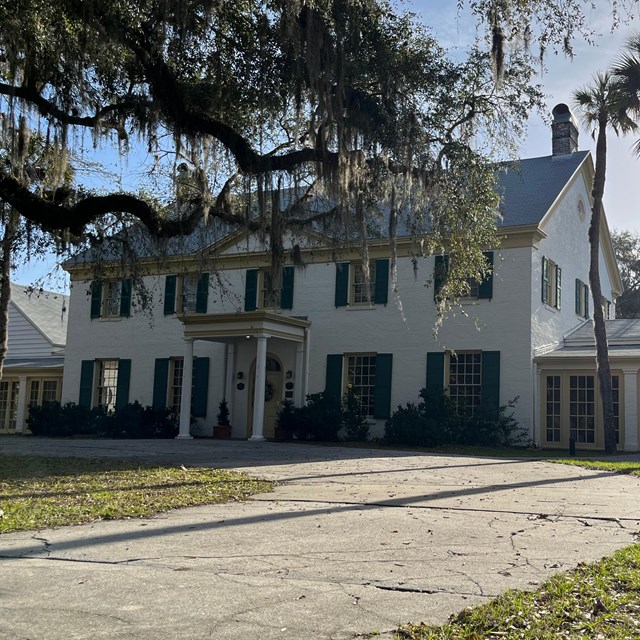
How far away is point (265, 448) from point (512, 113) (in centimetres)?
854

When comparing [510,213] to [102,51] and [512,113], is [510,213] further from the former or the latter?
[102,51]

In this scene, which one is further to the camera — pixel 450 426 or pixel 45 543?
pixel 450 426

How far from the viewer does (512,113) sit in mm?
14688

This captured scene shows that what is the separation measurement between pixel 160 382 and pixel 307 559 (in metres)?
19.0

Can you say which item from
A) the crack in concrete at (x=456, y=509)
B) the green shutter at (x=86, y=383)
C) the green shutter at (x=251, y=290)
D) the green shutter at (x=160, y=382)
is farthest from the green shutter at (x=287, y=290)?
the crack in concrete at (x=456, y=509)

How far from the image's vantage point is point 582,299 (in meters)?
24.6

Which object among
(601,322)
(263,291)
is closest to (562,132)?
(601,322)

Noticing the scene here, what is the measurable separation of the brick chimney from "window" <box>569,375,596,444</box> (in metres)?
7.81

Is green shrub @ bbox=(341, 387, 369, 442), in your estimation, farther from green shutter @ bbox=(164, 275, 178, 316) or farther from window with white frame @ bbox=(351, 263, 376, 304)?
green shutter @ bbox=(164, 275, 178, 316)

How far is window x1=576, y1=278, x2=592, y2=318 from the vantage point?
24156 mm

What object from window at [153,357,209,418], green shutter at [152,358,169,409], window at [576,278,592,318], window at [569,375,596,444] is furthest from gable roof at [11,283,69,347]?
window at [569,375,596,444]

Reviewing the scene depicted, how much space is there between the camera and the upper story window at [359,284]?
21.6 metres

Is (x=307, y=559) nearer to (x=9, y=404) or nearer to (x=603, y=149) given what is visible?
(x=603, y=149)

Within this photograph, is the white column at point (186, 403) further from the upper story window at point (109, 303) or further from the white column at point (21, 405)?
the white column at point (21, 405)
